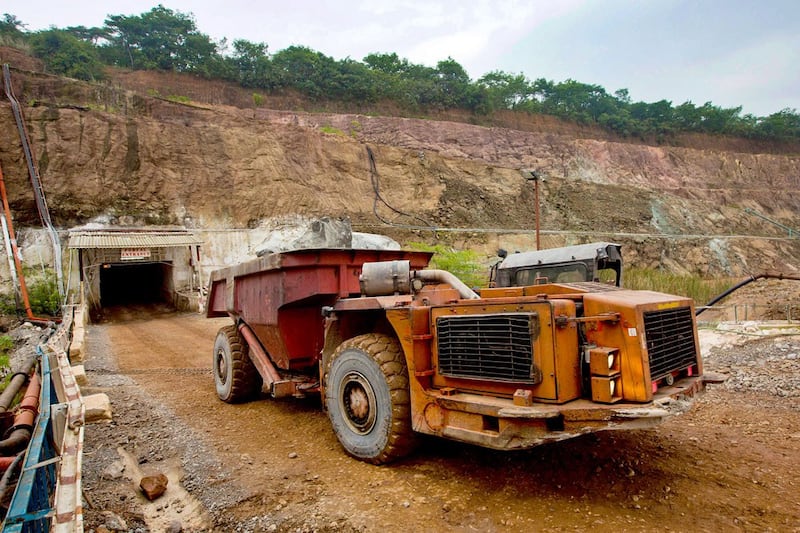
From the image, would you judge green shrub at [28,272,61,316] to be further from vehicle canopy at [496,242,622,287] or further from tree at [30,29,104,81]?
tree at [30,29,104,81]

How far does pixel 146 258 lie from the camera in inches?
756

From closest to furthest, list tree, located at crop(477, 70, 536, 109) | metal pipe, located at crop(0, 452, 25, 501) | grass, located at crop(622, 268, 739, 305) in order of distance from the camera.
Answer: metal pipe, located at crop(0, 452, 25, 501), grass, located at crop(622, 268, 739, 305), tree, located at crop(477, 70, 536, 109)

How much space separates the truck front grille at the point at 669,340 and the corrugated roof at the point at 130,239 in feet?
60.2

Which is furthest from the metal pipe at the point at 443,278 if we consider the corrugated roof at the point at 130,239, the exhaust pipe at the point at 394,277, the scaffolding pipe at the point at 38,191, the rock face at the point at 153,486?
the scaffolding pipe at the point at 38,191

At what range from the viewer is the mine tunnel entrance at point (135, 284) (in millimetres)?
21656

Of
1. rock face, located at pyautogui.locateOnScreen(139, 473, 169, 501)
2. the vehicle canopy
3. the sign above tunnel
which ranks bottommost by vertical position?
rock face, located at pyautogui.locateOnScreen(139, 473, 169, 501)

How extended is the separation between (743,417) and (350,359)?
13.2 ft

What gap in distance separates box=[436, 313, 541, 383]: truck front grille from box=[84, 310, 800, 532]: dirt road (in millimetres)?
837

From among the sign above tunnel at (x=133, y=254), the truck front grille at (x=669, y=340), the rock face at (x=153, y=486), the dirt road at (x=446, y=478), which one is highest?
the sign above tunnel at (x=133, y=254)

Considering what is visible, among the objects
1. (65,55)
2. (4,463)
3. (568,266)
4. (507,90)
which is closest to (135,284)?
(65,55)

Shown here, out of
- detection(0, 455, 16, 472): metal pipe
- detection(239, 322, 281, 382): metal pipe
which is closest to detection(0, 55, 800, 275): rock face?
detection(239, 322, 281, 382): metal pipe

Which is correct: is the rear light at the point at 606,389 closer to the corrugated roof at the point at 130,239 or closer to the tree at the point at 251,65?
the corrugated roof at the point at 130,239

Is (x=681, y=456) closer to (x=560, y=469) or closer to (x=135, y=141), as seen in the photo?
(x=560, y=469)

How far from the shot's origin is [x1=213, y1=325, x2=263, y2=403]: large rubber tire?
20.0 ft
